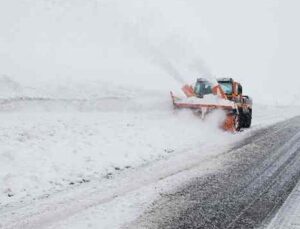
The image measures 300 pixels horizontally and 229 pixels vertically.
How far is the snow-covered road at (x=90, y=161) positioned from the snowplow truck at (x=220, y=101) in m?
0.51

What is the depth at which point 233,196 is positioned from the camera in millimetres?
8016

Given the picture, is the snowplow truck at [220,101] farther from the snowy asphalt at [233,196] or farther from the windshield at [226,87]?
the snowy asphalt at [233,196]

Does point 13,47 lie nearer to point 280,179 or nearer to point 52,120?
point 52,120

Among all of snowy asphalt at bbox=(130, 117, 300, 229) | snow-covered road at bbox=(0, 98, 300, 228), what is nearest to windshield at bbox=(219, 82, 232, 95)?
snow-covered road at bbox=(0, 98, 300, 228)

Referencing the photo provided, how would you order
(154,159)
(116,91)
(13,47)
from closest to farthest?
(154,159) < (116,91) < (13,47)

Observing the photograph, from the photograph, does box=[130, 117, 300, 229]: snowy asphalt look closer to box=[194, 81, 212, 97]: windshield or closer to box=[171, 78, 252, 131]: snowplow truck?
box=[171, 78, 252, 131]: snowplow truck

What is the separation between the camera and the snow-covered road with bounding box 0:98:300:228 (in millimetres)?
6895

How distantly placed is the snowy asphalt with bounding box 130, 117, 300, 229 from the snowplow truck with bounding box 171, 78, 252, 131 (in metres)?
5.86

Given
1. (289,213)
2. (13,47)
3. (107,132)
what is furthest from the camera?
(13,47)

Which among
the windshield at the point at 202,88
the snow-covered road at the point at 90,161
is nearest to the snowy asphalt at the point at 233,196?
the snow-covered road at the point at 90,161

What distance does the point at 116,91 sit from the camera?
2645cm

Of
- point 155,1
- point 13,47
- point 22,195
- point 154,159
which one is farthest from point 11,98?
point 155,1

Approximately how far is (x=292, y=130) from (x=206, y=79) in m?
4.64

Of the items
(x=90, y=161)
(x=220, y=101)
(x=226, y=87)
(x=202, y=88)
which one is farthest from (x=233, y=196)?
(x=226, y=87)
